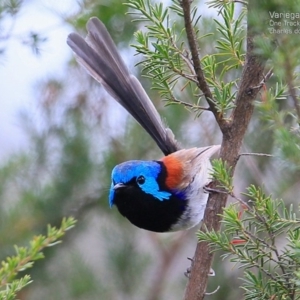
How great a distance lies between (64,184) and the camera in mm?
2625

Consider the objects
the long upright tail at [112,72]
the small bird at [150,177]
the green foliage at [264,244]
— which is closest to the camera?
the green foliage at [264,244]

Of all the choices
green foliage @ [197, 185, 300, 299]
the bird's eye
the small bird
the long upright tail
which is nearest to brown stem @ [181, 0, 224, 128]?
green foliage @ [197, 185, 300, 299]

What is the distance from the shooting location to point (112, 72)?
197 centimetres

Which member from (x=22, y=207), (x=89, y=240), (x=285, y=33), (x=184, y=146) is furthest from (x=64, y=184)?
(x=285, y=33)

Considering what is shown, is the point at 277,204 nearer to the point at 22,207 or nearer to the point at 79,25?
the point at 79,25

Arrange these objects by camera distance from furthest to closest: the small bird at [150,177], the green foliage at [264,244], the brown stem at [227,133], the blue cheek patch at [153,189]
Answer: the blue cheek patch at [153,189], the small bird at [150,177], the brown stem at [227,133], the green foliage at [264,244]

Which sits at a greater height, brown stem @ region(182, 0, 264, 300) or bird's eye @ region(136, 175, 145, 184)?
brown stem @ region(182, 0, 264, 300)

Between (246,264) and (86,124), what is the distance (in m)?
Result: 1.56

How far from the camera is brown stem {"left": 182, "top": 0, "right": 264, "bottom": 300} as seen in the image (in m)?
1.27

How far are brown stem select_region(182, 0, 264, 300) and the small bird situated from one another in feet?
1.91

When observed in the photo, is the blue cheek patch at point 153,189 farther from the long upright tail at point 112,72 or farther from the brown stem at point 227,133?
the brown stem at point 227,133

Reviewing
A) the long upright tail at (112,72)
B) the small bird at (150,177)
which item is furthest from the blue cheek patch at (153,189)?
the long upright tail at (112,72)

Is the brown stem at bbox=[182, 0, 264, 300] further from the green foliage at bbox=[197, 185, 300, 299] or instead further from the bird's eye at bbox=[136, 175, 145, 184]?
the bird's eye at bbox=[136, 175, 145, 184]

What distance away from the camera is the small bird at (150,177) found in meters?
1.99
